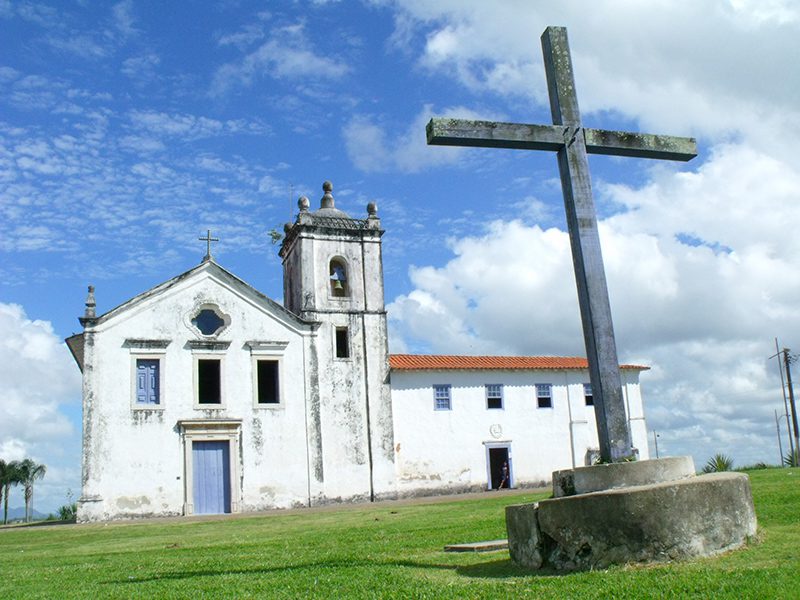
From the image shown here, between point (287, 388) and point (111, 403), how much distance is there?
5.52 m

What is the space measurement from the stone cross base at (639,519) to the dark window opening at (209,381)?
20560mm

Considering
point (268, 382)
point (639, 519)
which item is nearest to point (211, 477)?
point (268, 382)

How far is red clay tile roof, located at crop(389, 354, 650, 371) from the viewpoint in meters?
28.8

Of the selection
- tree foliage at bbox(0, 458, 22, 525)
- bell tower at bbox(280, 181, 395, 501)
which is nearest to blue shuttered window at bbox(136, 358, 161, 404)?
bell tower at bbox(280, 181, 395, 501)

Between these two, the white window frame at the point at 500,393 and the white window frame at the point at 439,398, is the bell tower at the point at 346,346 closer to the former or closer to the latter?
the white window frame at the point at 439,398

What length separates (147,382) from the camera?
24.8 meters

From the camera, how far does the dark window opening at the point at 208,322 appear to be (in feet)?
86.0

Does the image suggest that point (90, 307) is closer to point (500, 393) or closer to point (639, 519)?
point (500, 393)

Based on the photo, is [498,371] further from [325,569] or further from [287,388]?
[325,569]

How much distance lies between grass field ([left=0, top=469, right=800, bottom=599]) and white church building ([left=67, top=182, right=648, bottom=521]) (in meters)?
9.71

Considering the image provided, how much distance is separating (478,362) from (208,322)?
1003cm

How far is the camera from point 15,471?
5272 centimetres

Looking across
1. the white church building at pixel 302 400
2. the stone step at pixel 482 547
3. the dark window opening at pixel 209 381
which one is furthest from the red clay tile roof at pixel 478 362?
the stone step at pixel 482 547

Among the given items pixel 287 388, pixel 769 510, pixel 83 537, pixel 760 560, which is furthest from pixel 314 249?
pixel 760 560
